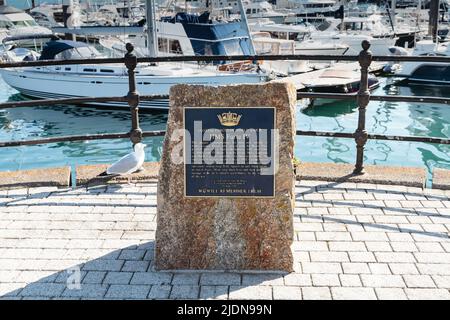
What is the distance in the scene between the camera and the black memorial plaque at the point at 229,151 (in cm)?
423

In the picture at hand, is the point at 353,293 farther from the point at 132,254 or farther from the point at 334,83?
the point at 334,83

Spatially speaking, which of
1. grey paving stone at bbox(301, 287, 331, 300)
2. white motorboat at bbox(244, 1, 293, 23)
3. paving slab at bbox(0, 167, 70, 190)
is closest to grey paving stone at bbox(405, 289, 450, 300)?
grey paving stone at bbox(301, 287, 331, 300)

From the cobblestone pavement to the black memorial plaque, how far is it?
0.64 metres

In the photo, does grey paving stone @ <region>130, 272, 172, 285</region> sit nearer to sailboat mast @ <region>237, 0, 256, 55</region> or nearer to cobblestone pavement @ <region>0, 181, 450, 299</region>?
cobblestone pavement @ <region>0, 181, 450, 299</region>

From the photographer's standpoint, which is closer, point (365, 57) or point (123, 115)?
point (365, 57)

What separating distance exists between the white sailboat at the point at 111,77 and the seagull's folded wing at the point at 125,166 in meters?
13.7

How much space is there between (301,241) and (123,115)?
714 inches

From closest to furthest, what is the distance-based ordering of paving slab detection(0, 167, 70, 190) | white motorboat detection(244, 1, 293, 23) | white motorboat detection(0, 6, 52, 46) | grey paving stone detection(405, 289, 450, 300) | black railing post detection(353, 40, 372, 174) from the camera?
grey paving stone detection(405, 289, 450, 300)
black railing post detection(353, 40, 372, 174)
paving slab detection(0, 167, 70, 190)
white motorboat detection(0, 6, 52, 46)
white motorboat detection(244, 1, 293, 23)

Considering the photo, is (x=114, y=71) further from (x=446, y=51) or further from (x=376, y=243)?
(x=376, y=243)

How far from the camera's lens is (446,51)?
2641 cm

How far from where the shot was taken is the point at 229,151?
4.30 m

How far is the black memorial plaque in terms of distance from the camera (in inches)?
167

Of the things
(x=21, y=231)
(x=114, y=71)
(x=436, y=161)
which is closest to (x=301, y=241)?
(x=21, y=231)
